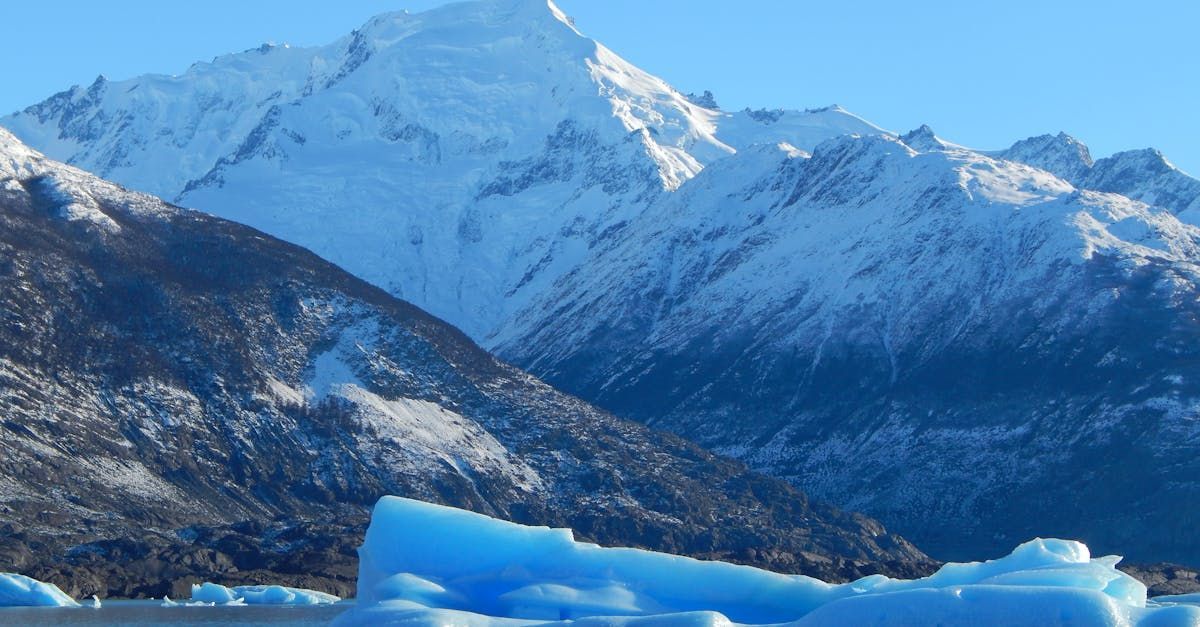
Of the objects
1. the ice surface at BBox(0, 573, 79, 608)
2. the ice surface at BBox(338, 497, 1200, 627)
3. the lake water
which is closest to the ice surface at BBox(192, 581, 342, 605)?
the lake water

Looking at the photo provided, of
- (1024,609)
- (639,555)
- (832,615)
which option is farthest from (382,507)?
(1024,609)

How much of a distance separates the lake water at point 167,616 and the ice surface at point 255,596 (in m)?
5.43

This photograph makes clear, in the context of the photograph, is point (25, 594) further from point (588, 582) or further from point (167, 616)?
point (588, 582)

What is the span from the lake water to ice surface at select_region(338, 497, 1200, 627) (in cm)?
3632

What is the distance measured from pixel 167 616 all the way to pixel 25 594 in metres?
18.6

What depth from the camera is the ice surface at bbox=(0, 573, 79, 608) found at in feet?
520

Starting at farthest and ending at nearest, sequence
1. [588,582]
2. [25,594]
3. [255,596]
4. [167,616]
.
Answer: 1. [255,596]
2. [25,594]
3. [167,616]
4. [588,582]

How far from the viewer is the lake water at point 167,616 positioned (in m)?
134

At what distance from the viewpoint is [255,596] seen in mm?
178750

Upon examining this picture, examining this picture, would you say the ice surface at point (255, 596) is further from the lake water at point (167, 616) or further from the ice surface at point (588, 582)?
the ice surface at point (588, 582)

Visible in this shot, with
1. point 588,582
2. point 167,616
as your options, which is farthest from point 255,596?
point 588,582

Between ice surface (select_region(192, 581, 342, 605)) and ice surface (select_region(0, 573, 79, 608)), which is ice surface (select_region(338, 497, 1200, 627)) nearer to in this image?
ice surface (select_region(0, 573, 79, 608))

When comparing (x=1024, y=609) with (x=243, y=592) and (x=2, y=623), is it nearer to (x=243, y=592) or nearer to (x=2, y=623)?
(x=2, y=623)

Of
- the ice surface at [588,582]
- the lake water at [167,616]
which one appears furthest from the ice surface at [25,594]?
the ice surface at [588,582]
